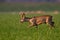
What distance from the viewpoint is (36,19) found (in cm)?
1811

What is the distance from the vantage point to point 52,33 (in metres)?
15.9

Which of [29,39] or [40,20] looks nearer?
[29,39]
